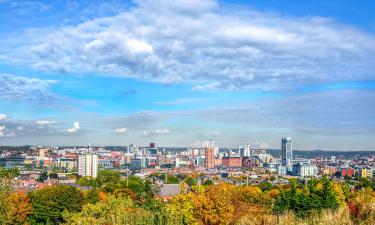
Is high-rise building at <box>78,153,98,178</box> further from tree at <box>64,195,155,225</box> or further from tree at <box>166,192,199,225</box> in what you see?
tree at <box>64,195,155,225</box>

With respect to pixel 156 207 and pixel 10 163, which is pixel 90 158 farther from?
pixel 156 207

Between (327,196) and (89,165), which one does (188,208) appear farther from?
(89,165)

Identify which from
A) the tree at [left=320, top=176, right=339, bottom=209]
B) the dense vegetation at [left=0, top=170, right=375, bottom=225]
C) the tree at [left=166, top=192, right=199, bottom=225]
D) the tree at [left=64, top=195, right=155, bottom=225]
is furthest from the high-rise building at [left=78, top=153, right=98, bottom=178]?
the tree at [left=64, top=195, right=155, bottom=225]

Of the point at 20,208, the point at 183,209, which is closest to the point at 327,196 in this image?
the point at 183,209

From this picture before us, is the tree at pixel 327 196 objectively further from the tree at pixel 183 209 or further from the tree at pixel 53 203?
the tree at pixel 53 203

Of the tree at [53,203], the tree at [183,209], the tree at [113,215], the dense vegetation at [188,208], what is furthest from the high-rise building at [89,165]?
the tree at [113,215]

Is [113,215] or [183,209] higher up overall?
[113,215]

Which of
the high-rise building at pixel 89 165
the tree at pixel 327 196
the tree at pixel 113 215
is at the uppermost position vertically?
the tree at pixel 113 215
